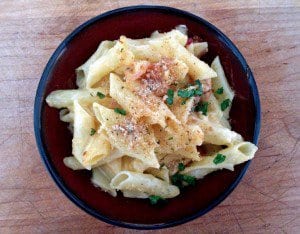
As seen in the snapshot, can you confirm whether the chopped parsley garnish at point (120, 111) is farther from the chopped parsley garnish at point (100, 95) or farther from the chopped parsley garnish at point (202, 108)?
the chopped parsley garnish at point (202, 108)

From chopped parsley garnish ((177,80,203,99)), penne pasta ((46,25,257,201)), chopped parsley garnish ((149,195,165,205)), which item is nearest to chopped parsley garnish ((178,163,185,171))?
penne pasta ((46,25,257,201))

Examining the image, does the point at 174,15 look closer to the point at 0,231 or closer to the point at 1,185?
the point at 1,185

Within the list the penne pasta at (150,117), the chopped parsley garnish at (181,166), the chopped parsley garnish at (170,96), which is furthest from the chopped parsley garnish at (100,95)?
the chopped parsley garnish at (181,166)

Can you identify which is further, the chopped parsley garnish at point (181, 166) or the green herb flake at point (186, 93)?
the chopped parsley garnish at point (181, 166)

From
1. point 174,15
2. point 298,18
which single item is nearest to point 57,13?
point 174,15

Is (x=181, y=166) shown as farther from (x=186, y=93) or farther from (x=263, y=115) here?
(x=263, y=115)

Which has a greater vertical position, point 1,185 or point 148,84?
point 148,84

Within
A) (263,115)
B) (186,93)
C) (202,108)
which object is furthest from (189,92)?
(263,115)
